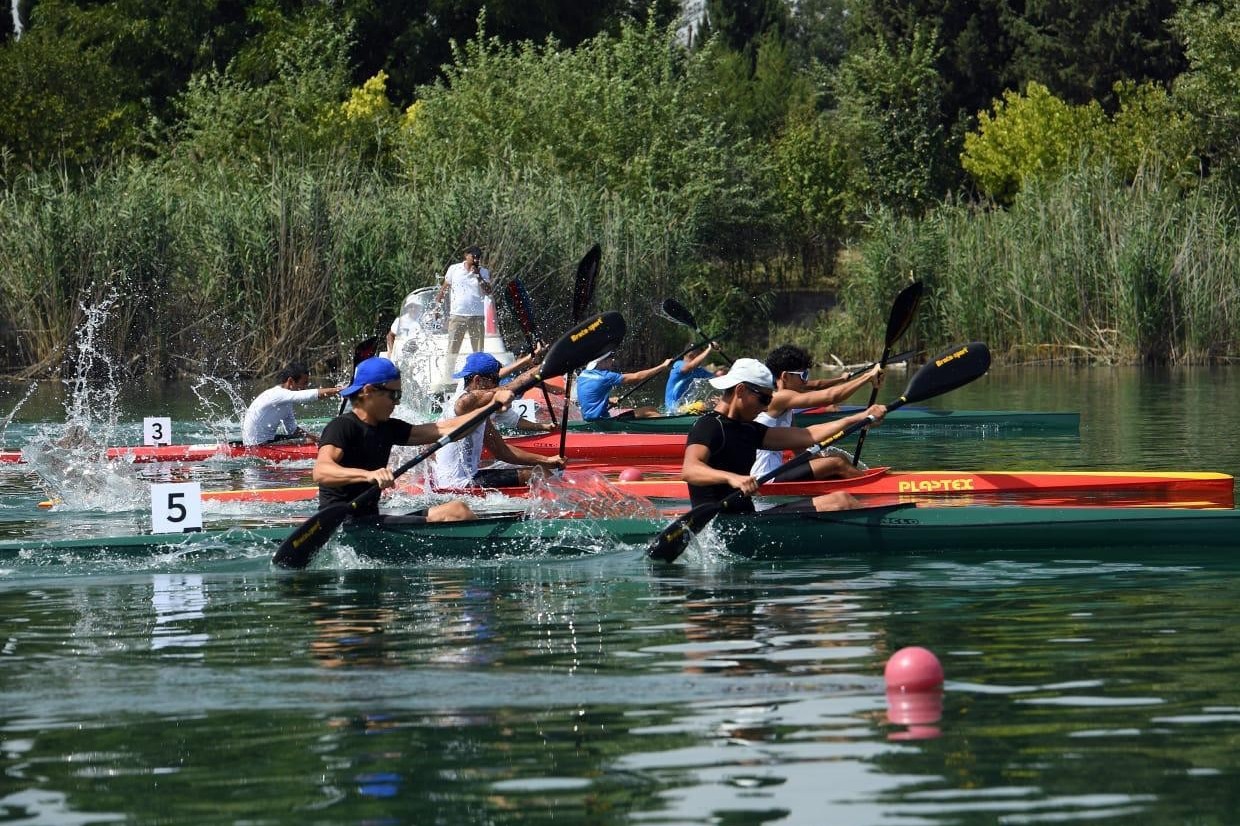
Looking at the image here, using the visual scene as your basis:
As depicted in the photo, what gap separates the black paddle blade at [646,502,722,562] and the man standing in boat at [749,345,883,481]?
3.95 ft

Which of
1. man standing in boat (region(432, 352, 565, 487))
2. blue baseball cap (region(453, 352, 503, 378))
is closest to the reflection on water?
man standing in boat (region(432, 352, 565, 487))

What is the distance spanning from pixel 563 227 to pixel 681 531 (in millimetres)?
21031

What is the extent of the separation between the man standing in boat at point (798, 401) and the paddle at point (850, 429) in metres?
0.18

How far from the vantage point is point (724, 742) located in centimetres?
716

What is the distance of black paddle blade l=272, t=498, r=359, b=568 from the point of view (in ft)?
37.9

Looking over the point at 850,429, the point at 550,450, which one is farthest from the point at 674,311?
the point at 850,429

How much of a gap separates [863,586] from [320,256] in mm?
21434

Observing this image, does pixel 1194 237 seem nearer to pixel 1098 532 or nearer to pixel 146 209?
pixel 146 209

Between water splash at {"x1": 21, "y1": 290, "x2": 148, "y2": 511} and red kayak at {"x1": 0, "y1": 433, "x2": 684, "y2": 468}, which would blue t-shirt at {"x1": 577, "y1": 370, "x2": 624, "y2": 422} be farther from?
water splash at {"x1": 21, "y1": 290, "x2": 148, "y2": 511}

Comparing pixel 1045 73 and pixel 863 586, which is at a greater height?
pixel 1045 73

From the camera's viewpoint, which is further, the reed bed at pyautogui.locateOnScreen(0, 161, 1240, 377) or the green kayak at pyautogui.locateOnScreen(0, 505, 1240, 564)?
the reed bed at pyautogui.locateOnScreen(0, 161, 1240, 377)

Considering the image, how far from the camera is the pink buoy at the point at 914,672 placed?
25.6ft

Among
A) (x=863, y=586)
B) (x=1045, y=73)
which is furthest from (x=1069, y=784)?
(x=1045, y=73)

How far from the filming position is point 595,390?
20.2m
